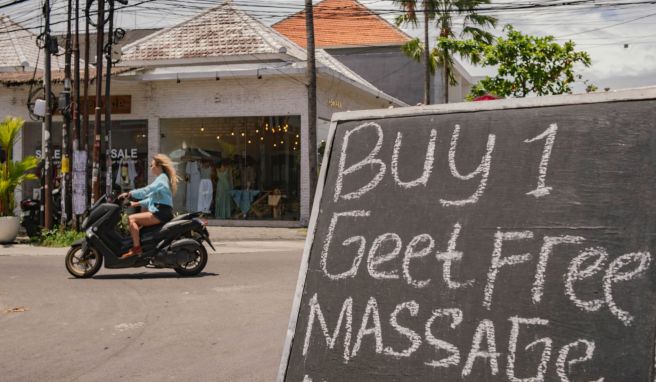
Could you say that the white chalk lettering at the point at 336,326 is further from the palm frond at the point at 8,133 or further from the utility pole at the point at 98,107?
the palm frond at the point at 8,133

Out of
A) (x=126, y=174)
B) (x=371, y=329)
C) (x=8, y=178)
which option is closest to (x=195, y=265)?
(x=8, y=178)

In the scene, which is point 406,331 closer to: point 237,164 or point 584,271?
point 584,271

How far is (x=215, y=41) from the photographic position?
84.1ft

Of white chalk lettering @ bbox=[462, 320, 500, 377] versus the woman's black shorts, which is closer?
white chalk lettering @ bbox=[462, 320, 500, 377]

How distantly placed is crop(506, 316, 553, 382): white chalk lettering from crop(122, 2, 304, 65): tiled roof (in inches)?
860

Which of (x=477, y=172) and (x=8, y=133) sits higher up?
(x=8, y=133)

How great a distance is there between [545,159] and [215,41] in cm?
2341

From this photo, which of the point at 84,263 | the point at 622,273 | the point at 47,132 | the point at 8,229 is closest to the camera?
the point at 622,273

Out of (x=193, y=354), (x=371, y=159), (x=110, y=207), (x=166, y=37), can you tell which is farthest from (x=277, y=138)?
(x=371, y=159)

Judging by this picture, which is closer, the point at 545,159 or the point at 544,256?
the point at 544,256

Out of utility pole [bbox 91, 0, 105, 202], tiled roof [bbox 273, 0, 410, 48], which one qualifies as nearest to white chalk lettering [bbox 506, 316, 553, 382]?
utility pole [bbox 91, 0, 105, 202]

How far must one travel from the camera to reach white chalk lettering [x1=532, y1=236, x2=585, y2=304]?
118 inches

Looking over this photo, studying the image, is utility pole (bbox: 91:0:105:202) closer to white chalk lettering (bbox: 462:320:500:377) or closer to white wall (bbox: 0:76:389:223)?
white wall (bbox: 0:76:389:223)

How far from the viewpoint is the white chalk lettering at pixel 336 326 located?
3.34 m
